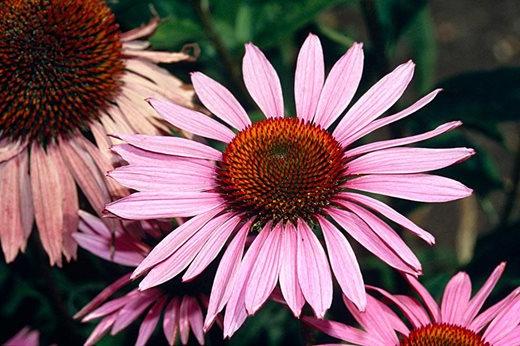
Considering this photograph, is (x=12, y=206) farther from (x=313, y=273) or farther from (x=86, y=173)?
(x=313, y=273)

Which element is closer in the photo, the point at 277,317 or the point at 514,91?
the point at 514,91

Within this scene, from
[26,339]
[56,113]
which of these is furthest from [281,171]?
[26,339]

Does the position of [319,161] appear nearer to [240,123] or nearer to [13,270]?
[240,123]

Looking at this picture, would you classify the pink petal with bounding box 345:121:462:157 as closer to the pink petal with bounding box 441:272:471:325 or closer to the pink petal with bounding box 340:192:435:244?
the pink petal with bounding box 340:192:435:244

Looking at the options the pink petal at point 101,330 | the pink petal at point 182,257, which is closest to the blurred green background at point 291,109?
the pink petal at point 101,330

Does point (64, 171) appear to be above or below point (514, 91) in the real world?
below

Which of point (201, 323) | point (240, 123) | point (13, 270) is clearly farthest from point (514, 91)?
point (13, 270)

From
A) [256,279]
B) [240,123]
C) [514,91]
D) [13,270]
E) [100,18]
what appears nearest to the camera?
[256,279]

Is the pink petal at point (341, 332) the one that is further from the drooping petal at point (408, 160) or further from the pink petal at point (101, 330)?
the pink petal at point (101, 330)
